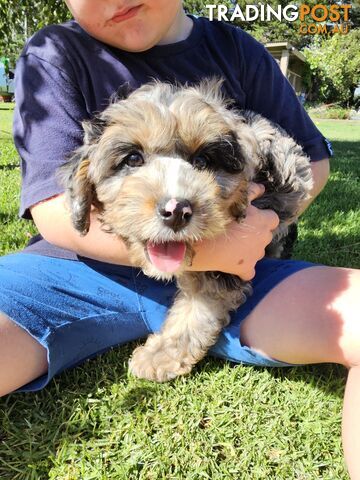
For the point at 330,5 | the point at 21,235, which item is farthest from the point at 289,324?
the point at 330,5

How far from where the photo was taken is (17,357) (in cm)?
262

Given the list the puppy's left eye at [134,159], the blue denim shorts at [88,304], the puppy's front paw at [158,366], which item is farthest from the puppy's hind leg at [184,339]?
the puppy's left eye at [134,159]

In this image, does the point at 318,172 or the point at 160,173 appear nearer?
the point at 160,173

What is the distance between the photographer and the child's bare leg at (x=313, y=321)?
2518 mm

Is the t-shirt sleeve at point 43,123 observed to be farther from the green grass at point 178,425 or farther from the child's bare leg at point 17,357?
the green grass at point 178,425

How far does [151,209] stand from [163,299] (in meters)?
1.03

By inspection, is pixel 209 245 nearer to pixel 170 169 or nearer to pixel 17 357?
pixel 170 169

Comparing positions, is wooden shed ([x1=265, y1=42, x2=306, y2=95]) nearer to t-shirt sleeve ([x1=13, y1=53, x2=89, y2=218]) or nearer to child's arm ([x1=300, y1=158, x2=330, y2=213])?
child's arm ([x1=300, y1=158, x2=330, y2=213])

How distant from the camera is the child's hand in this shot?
98.8 inches

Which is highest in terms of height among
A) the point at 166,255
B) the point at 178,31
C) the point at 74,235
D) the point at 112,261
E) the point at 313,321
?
the point at 178,31

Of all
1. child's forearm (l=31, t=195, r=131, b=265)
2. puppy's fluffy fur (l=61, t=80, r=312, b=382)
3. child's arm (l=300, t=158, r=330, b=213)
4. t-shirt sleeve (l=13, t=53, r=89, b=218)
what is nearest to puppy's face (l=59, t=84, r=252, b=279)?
puppy's fluffy fur (l=61, t=80, r=312, b=382)

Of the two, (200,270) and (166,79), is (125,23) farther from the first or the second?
(200,270)

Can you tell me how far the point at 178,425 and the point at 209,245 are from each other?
0.95 metres

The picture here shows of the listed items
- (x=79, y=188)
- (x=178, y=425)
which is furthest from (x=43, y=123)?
(x=178, y=425)
